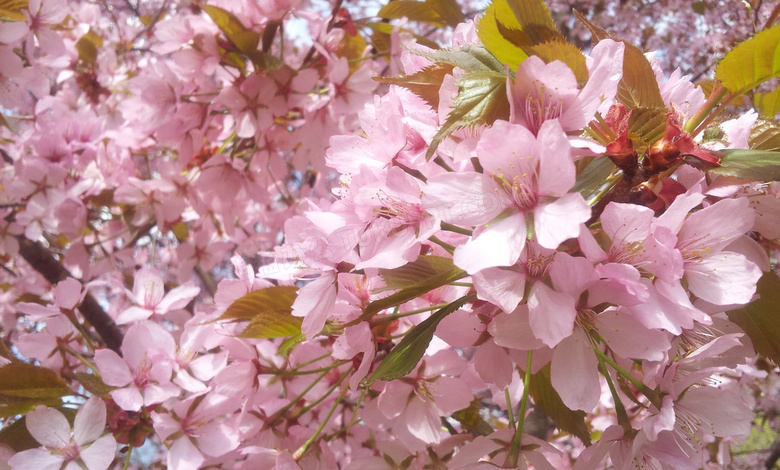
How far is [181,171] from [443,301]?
122 centimetres

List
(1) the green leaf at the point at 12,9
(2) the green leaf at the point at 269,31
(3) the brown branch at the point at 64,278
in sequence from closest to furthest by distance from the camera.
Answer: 1. (1) the green leaf at the point at 12,9
2. (2) the green leaf at the point at 269,31
3. (3) the brown branch at the point at 64,278

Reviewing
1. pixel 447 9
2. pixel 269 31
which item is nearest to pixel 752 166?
pixel 447 9

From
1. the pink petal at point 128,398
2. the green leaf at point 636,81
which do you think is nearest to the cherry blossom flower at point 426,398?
the pink petal at point 128,398

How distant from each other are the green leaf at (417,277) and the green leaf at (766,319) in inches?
17.1

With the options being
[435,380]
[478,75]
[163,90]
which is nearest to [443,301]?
[435,380]


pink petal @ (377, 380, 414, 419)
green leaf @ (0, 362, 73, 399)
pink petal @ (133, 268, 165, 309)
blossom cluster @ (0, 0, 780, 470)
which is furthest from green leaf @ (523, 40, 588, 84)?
pink petal @ (133, 268, 165, 309)

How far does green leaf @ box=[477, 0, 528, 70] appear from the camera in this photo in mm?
628

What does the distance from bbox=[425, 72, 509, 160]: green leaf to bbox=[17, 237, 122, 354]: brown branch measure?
56.9 inches

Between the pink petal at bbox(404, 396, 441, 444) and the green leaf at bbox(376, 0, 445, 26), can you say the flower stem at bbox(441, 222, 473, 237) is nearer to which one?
the pink petal at bbox(404, 396, 441, 444)

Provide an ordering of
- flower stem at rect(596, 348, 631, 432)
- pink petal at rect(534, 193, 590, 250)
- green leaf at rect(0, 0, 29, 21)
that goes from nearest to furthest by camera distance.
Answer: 1. pink petal at rect(534, 193, 590, 250)
2. flower stem at rect(596, 348, 631, 432)
3. green leaf at rect(0, 0, 29, 21)

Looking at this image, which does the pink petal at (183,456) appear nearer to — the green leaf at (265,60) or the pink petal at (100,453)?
the pink petal at (100,453)

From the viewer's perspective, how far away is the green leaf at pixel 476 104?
1.90 ft

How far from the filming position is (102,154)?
1749 mm

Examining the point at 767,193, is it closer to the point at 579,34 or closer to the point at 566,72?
the point at 566,72
